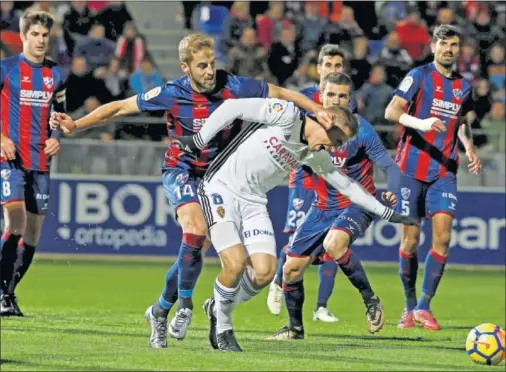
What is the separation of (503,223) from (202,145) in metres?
9.64

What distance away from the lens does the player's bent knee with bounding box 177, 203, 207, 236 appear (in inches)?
333

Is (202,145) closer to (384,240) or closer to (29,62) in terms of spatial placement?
(29,62)

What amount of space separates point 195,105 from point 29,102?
8.51 ft

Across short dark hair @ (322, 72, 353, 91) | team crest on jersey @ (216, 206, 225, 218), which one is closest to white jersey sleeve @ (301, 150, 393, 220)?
team crest on jersey @ (216, 206, 225, 218)

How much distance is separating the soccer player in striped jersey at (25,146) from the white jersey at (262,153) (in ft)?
9.66

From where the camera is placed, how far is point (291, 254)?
9.71 metres

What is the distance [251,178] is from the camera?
820cm

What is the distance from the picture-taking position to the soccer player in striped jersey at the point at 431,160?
437 inches

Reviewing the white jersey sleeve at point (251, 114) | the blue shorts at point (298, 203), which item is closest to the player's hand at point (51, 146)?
the blue shorts at point (298, 203)

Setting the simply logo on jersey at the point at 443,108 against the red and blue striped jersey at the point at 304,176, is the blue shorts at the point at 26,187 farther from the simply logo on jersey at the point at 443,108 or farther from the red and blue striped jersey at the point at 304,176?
the simply logo on jersey at the point at 443,108

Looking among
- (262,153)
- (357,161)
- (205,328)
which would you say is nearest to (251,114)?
(262,153)

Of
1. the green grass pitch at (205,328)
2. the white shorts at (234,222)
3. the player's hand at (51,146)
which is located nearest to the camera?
the green grass pitch at (205,328)

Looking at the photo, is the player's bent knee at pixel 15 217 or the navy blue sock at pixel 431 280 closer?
the player's bent knee at pixel 15 217

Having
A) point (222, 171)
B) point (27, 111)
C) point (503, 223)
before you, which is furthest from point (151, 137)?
point (222, 171)
